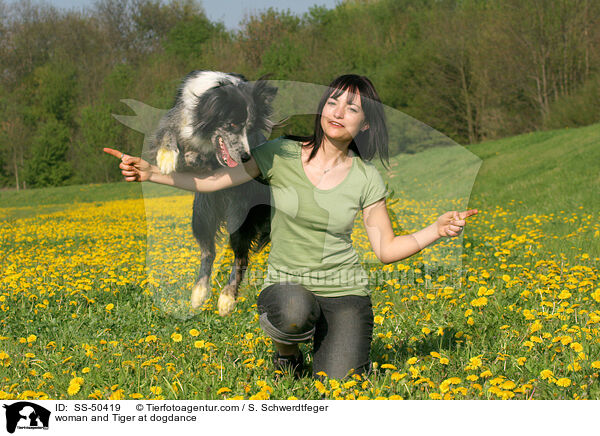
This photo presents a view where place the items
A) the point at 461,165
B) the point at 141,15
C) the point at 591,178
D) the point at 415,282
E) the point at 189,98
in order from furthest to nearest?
the point at 141,15 → the point at 591,178 → the point at 415,282 → the point at 461,165 → the point at 189,98

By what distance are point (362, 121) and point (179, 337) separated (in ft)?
5.02

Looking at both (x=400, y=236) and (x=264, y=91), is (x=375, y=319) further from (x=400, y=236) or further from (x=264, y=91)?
(x=264, y=91)

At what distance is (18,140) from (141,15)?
17414 mm

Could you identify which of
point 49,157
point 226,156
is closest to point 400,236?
point 226,156

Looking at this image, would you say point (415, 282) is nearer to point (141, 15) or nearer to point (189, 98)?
point (189, 98)

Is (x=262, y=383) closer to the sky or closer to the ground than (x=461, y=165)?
closer to the ground

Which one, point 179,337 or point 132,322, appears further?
point 132,322

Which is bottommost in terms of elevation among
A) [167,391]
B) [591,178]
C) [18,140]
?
[167,391]

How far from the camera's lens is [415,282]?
4695 mm

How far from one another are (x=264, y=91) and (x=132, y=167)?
0.97m

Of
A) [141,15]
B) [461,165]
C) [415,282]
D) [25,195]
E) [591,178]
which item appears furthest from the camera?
[25,195]

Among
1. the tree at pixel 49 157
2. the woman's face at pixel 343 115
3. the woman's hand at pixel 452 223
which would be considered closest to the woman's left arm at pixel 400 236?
the woman's hand at pixel 452 223
